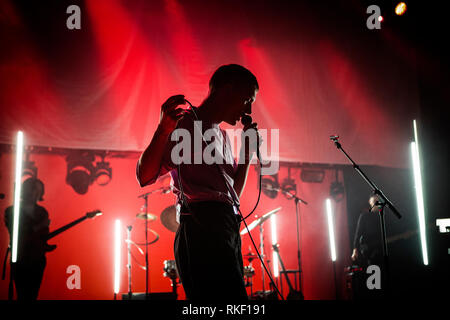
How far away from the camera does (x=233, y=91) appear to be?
1.32 meters

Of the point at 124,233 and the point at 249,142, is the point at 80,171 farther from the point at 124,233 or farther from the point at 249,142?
the point at 249,142

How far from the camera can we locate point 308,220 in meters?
6.71

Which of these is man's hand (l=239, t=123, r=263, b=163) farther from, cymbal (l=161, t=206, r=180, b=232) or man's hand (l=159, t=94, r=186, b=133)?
cymbal (l=161, t=206, r=180, b=232)

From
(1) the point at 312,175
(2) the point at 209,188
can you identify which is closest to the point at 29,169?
(1) the point at 312,175

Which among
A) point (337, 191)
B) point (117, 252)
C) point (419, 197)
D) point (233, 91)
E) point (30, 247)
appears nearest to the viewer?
point (233, 91)

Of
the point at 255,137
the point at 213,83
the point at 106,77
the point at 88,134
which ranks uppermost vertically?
the point at 106,77

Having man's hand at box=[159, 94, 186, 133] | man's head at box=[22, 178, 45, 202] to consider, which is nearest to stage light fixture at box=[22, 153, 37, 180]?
man's head at box=[22, 178, 45, 202]

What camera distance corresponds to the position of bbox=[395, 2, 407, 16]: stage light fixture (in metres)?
4.05

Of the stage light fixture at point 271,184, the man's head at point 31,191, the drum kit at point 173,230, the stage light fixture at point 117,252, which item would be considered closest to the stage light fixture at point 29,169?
the man's head at point 31,191

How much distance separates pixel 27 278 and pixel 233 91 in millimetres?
3834

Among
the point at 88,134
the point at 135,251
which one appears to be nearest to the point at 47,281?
the point at 135,251

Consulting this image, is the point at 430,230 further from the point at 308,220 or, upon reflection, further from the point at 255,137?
the point at 255,137
